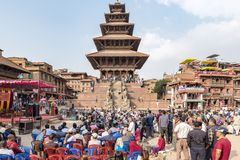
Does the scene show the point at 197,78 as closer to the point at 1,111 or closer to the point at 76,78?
the point at 76,78

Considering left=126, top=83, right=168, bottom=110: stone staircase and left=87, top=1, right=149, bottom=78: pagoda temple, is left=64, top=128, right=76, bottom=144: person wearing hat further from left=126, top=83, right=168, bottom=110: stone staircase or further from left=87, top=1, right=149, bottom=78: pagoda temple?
left=87, top=1, right=149, bottom=78: pagoda temple

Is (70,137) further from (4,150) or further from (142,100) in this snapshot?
(142,100)

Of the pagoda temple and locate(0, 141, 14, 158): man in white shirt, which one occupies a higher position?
the pagoda temple

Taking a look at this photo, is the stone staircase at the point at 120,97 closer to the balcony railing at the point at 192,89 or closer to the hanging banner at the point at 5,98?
the balcony railing at the point at 192,89

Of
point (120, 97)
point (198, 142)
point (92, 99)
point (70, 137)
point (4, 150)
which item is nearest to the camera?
point (4, 150)

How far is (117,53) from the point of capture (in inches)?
2395

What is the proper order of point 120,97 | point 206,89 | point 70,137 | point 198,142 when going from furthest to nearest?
point 206,89, point 120,97, point 70,137, point 198,142

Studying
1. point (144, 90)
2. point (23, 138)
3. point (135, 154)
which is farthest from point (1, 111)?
point (144, 90)

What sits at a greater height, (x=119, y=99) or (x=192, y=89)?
(x=192, y=89)

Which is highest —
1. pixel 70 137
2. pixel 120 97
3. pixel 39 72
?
pixel 39 72

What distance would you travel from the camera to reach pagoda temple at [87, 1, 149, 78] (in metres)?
60.7

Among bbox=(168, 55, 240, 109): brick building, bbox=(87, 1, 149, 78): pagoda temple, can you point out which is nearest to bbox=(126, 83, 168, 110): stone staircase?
bbox=(87, 1, 149, 78): pagoda temple

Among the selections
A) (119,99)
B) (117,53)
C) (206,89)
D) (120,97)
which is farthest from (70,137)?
(206,89)

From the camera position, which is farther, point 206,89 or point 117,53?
point 206,89
